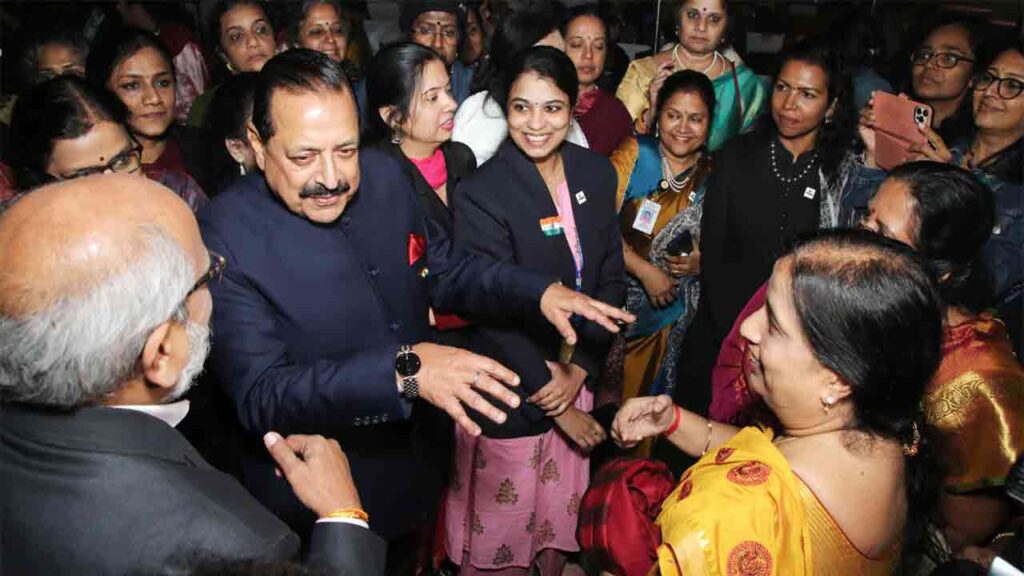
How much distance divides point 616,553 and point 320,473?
66 centimetres

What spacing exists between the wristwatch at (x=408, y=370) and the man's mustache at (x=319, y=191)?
1.57 feet

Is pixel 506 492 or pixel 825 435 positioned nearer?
pixel 825 435

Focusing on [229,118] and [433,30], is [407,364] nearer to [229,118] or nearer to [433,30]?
[229,118]

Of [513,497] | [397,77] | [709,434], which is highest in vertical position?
[397,77]

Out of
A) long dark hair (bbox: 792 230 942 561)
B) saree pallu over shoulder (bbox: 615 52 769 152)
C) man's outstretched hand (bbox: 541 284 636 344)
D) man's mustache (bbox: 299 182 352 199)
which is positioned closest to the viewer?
long dark hair (bbox: 792 230 942 561)

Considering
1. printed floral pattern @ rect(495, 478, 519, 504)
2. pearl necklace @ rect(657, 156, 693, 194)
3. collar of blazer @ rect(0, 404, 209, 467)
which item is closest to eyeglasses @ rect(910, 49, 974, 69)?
pearl necklace @ rect(657, 156, 693, 194)

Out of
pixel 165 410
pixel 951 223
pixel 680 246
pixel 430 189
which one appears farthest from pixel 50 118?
pixel 951 223

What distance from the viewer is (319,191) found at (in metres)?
1.89

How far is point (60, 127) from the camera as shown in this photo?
2275 mm

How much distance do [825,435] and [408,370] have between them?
0.94 meters

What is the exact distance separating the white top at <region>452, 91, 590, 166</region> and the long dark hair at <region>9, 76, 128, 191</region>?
5.12 feet

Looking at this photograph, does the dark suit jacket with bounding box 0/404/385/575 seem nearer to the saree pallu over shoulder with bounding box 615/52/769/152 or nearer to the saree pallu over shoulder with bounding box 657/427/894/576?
the saree pallu over shoulder with bounding box 657/427/894/576

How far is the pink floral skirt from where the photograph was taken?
102 inches

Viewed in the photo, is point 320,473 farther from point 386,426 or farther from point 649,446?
point 649,446
